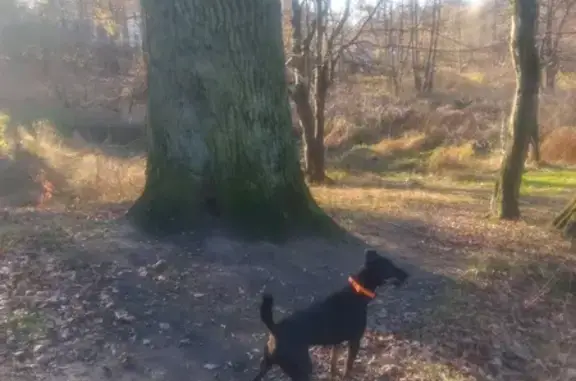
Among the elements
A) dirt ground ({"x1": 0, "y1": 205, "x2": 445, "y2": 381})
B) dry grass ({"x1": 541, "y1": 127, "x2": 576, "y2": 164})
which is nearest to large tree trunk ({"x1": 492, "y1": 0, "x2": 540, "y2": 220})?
dirt ground ({"x1": 0, "y1": 205, "x2": 445, "y2": 381})

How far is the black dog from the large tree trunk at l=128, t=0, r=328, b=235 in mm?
2806

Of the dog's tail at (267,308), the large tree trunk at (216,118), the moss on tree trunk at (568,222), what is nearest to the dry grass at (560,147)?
the moss on tree trunk at (568,222)

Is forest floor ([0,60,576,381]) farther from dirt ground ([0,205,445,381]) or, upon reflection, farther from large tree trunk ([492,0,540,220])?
large tree trunk ([492,0,540,220])

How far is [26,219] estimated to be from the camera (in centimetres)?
889

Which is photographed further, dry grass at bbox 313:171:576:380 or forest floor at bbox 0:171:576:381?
dry grass at bbox 313:171:576:380

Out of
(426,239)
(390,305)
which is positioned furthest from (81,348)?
(426,239)

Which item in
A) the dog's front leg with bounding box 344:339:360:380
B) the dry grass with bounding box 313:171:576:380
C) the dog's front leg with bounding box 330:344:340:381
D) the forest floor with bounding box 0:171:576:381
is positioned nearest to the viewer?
the dog's front leg with bounding box 344:339:360:380

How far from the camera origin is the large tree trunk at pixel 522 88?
1116 centimetres

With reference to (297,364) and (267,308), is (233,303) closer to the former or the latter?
(297,364)

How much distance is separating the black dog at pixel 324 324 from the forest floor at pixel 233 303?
641 mm

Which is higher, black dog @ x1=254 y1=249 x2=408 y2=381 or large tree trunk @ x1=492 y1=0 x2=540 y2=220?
large tree trunk @ x1=492 y1=0 x2=540 y2=220

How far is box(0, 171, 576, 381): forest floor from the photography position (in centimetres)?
525

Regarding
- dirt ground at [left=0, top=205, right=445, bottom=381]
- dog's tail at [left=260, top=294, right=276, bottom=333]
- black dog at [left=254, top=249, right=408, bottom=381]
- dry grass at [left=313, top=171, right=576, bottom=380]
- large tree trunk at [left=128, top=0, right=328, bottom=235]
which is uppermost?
large tree trunk at [left=128, top=0, right=328, bottom=235]

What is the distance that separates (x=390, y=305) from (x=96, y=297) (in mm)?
2830
